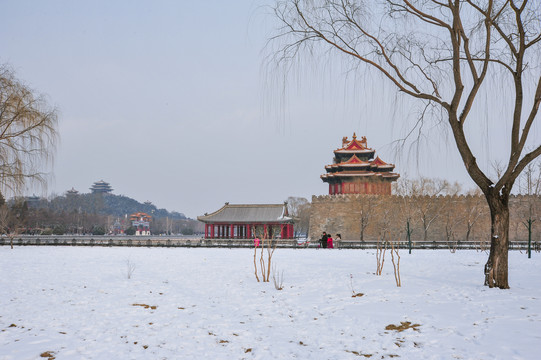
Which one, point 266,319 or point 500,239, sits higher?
point 500,239

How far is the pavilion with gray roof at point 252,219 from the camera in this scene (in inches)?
1403

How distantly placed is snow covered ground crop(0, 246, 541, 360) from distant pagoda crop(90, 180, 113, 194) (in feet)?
552

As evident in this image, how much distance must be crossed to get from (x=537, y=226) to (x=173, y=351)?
37.4 meters

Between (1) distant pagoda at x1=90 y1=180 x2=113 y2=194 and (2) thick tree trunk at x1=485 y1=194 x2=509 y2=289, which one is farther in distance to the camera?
(1) distant pagoda at x1=90 y1=180 x2=113 y2=194

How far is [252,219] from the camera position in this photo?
3603 cm

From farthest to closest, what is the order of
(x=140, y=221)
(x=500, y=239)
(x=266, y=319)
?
(x=140, y=221), (x=500, y=239), (x=266, y=319)

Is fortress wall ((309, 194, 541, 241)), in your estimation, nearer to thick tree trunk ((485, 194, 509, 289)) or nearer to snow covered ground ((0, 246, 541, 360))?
snow covered ground ((0, 246, 541, 360))

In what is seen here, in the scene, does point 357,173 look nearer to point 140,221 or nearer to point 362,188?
point 362,188

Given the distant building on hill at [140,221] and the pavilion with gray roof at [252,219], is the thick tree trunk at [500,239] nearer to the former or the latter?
the pavilion with gray roof at [252,219]

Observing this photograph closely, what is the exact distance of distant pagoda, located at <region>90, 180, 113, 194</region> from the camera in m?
165

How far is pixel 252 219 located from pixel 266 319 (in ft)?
98.7

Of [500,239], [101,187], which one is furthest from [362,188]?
[101,187]

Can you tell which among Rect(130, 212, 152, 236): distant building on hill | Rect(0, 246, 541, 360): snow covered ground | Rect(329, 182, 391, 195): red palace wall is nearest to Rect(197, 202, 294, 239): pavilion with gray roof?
Rect(329, 182, 391, 195): red palace wall

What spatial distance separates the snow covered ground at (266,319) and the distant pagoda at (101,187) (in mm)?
168250
